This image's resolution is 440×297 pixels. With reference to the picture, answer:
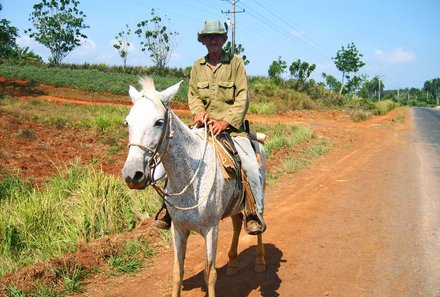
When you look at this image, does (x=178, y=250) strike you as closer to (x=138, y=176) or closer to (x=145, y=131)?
(x=138, y=176)

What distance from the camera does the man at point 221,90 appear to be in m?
4.02

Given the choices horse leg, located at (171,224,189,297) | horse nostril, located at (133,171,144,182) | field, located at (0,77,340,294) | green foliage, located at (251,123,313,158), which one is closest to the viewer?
horse nostril, located at (133,171,144,182)

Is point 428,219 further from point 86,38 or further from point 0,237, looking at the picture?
point 86,38

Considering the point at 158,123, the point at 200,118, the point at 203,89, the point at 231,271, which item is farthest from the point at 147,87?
the point at 231,271

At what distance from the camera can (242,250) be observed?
5.56 meters

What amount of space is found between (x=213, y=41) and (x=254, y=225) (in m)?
1.95

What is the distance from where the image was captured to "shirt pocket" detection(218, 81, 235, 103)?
4.07 m

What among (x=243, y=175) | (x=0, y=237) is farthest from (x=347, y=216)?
(x=0, y=237)

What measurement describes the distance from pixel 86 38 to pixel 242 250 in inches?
2075

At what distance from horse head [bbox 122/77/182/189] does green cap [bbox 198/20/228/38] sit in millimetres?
1080

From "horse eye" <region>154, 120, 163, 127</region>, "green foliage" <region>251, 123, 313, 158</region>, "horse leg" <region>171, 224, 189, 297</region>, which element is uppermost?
"horse eye" <region>154, 120, 163, 127</region>

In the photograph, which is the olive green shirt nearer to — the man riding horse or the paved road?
the man riding horse

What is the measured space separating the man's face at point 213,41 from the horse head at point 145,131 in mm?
1107

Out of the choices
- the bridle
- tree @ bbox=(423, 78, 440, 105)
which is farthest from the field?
tree @ bbox=(423, 78, 440, 105)
